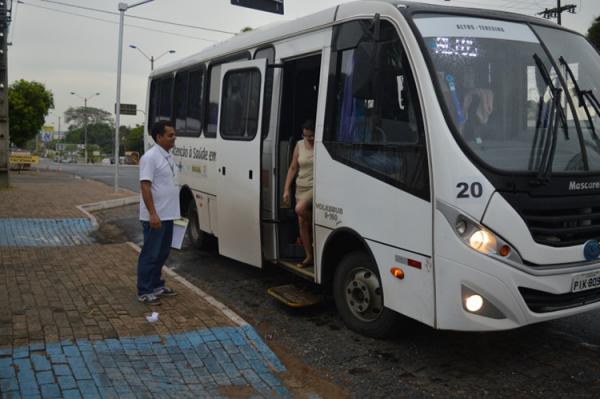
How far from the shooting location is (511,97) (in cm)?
445

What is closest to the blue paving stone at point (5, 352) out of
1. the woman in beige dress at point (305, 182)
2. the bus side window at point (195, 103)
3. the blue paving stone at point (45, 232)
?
the woman in beige dress at point (305, 182)

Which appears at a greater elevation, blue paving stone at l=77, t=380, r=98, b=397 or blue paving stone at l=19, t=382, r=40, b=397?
blue paving stone at l=19, t=382, r=40, b=397

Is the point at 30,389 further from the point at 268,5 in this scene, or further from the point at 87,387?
the point at 268,5

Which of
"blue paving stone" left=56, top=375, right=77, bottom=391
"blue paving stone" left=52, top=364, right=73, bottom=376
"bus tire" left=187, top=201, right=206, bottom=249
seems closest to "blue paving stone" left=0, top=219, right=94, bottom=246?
"bus tire" left=187, top=201, right=206, bottom=249

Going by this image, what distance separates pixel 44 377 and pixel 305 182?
118 inches

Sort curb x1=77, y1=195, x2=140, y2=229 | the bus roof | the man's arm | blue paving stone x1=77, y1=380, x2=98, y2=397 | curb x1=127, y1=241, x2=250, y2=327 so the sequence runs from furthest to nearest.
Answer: curb x1=77, y1=195, x2=140, y2=229 < the man's arm < curb x1=127, y1=241, x2=250, y2=327 < the bus roof < blue paving stone x1=77, y1=380, x2=98, y2=397

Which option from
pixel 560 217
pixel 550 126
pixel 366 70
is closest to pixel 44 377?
pixel 366 70

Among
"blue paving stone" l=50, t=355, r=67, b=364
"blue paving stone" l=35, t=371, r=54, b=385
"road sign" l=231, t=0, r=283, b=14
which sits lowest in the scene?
"blue paving stone" l=35, t=371, r=54, b=385

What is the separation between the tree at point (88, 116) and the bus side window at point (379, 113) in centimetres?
12461

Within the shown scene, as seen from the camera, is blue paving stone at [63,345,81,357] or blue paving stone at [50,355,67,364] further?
blue paving stone at [63,345,81,357]

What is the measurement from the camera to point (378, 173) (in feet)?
15.5

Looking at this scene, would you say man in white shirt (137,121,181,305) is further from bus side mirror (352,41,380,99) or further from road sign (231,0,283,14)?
road sign (231,0,283,14)

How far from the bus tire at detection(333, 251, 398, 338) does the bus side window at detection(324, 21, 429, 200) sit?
87 centimetres

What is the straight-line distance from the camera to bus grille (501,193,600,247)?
13.2ft
